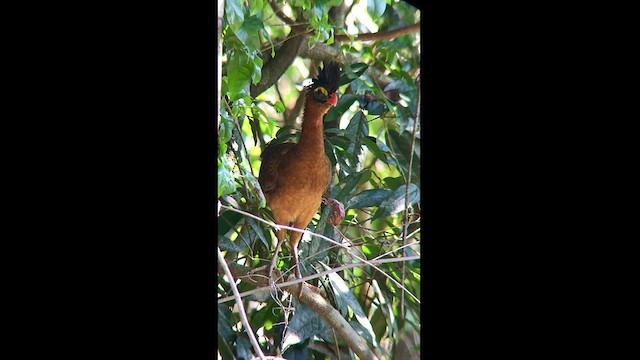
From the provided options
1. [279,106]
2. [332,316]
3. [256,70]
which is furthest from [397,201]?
[256,70]

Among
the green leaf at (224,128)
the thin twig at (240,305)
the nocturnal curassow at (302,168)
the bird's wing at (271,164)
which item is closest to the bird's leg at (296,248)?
the nocturnal curassow at (302,168)

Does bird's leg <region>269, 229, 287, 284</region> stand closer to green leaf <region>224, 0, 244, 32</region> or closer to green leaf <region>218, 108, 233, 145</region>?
green leaf <region>218, 108, 233, 145</region>

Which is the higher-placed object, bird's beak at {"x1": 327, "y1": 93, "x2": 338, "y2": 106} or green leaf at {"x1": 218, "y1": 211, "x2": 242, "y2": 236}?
bird's beak at {"x1": 327, "y1": 93, "x2": 338, "y2": 106}

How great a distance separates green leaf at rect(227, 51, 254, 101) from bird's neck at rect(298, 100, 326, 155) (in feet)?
0.68

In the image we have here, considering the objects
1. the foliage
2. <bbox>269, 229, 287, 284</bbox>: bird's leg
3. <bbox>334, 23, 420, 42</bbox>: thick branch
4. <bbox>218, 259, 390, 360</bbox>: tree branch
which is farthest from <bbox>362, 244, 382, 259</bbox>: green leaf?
<bbox>334, 23, 420, 42</bbox>: thick branch

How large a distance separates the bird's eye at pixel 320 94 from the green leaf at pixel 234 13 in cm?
27

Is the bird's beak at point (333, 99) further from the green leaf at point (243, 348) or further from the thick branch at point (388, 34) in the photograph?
the green leaf at point (243, 348)

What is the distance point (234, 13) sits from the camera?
46.1 inches

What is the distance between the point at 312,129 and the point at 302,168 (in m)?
0.08

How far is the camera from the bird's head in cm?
142
